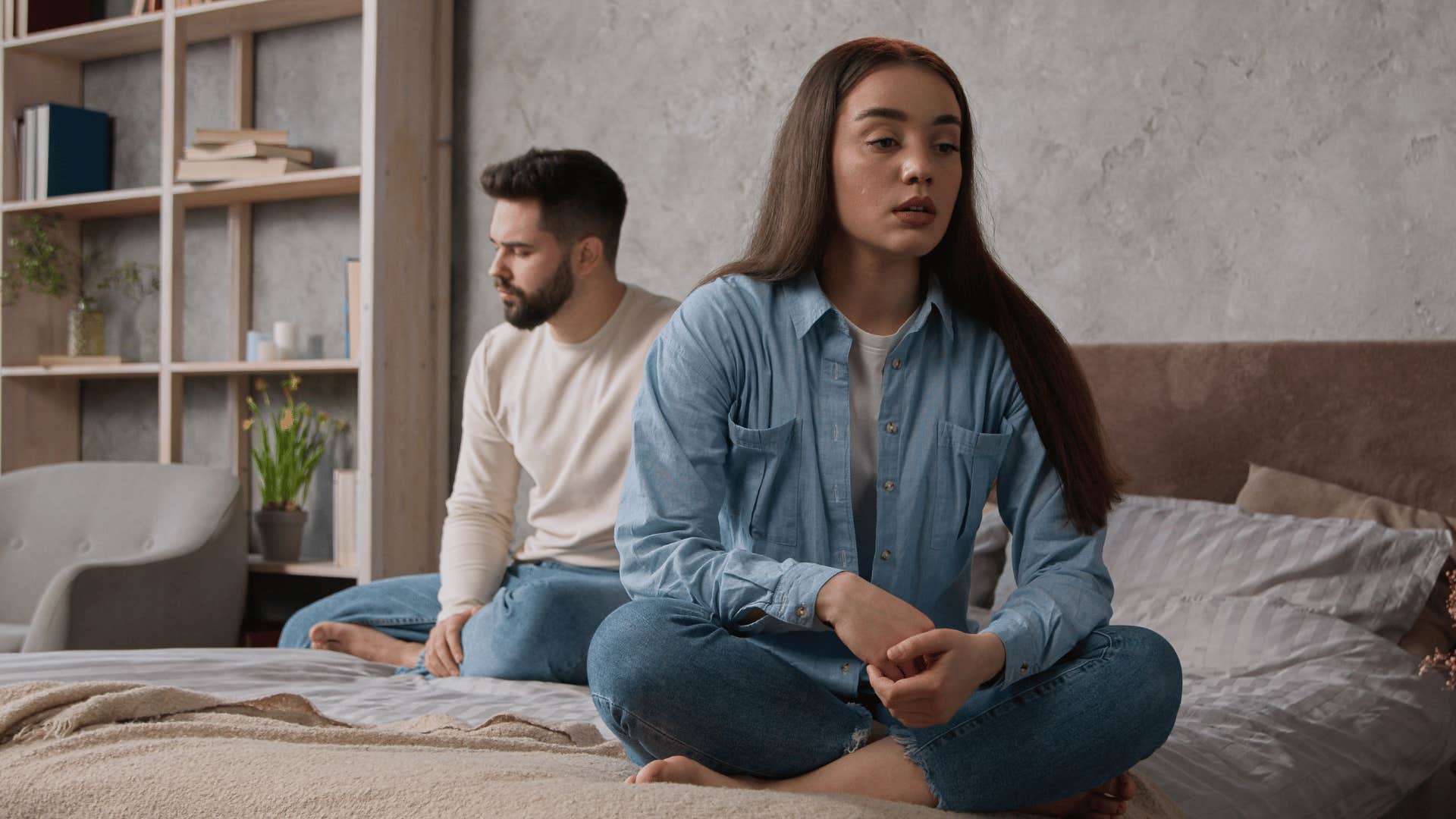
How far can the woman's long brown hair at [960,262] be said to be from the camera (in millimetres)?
1484

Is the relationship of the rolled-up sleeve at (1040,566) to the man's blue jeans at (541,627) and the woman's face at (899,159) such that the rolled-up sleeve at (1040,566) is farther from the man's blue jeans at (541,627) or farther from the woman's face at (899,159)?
the man's blue jeans at (541,627)

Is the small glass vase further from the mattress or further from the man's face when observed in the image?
the mattress

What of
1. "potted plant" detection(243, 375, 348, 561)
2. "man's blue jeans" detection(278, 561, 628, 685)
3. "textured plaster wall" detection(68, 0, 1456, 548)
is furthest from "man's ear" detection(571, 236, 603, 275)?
"potted plant" detection(243, 375, 348, 561)

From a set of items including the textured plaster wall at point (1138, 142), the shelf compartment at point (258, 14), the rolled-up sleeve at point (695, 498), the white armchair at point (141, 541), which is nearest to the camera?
the rolled-up sleeve at point (695, 498)

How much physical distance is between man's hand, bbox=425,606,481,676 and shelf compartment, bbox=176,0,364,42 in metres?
2.10

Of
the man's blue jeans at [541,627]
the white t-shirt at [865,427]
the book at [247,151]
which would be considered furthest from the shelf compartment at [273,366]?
the white t-shirt at [865,427]

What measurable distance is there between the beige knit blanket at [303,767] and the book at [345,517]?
6.70ft

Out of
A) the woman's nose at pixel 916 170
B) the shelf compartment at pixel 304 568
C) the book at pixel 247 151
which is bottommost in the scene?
the shelf compartment at pixel 304 568

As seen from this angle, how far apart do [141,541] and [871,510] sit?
2618 mm

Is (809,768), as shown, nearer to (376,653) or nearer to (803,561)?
A: (803,561)

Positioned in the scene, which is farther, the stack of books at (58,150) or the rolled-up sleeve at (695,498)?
the stack of books at (58,150)

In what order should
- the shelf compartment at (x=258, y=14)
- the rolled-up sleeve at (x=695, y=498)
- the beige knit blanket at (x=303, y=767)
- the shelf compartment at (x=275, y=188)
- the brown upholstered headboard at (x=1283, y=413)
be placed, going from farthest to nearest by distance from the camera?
the shelf compartment at (x=258, y=14)
the shelf compartment at (x=275, y=188)
the brown upholstered headboard at (x=1283, y=413)
the rolled-up sleeve at (x=695, y=498)
the beige knit blanket at (x=303, y=767)

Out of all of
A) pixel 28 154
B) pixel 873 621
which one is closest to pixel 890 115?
pixel 873 621

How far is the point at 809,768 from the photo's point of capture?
1317 millimetres
